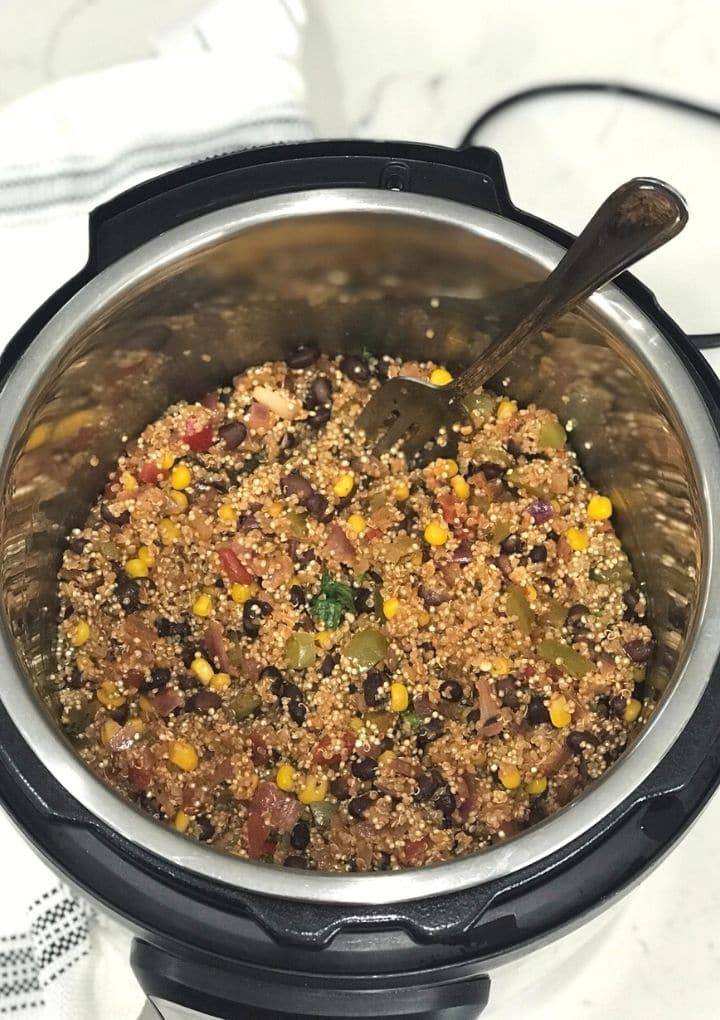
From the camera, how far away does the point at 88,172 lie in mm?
1366

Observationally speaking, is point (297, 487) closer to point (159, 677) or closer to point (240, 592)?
point (240, 592)

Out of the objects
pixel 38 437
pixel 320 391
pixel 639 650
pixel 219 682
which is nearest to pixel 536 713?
pixel 639 650

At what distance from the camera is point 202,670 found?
111cm

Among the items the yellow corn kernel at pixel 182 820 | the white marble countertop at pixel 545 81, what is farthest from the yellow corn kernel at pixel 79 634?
the white marble countertop at pixel 545 81

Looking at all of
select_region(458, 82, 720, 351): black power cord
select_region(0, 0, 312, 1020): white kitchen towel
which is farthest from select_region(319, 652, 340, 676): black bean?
select_region(458, 82, 720, 351): black power cord

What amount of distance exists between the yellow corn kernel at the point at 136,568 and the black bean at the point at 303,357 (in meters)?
0.29

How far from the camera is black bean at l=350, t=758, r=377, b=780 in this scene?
41.7 inches

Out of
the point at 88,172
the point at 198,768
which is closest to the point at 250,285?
the point at 88,172

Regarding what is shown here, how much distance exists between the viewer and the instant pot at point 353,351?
761 mm

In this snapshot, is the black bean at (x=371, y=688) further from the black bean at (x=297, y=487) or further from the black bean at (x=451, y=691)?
the black bean at (x=297, y=487)

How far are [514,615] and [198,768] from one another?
380mm

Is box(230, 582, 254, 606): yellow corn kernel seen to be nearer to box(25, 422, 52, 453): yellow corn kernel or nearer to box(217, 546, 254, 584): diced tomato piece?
box(217, 546, 254, 584): diced tomato piece

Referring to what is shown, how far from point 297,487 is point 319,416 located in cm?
10

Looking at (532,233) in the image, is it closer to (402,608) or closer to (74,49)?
(402,608)
